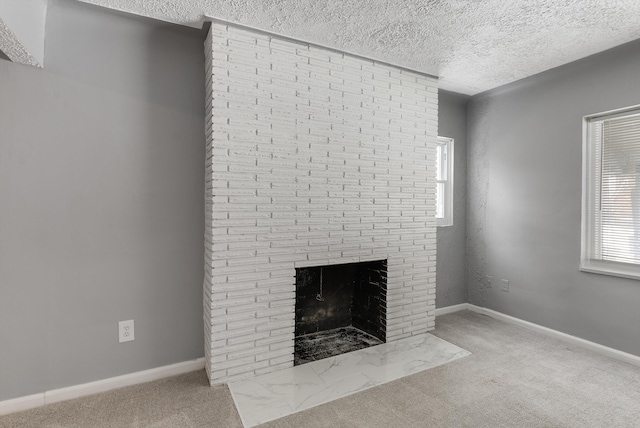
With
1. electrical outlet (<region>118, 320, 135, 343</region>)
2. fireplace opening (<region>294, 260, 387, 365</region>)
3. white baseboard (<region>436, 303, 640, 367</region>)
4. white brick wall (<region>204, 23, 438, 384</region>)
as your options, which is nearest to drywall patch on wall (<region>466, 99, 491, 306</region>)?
white baseboard (<region>436, 303, 640, 367</region>)

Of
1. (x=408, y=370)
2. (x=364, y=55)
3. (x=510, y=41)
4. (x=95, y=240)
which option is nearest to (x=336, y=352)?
(x=408, y=370)

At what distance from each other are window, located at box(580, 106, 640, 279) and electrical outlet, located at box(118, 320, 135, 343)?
3717 millimetres

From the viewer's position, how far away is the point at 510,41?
8.33 feet

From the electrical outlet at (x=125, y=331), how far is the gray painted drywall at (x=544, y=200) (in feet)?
11.6

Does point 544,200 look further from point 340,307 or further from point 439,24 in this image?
point 340,307

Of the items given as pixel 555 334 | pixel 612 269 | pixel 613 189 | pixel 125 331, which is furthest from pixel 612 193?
pixel 125 331

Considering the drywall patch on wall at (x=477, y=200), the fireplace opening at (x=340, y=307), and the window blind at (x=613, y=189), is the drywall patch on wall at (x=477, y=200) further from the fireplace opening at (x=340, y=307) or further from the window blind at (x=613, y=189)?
the fireplace opening at (x=340, y=307)

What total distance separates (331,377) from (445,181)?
8.44 ft

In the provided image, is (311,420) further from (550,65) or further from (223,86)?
(550,65)

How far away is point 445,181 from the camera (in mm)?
3869

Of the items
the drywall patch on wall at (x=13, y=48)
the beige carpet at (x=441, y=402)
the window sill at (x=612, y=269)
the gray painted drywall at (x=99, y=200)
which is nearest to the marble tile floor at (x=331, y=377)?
the beige carpet at (x=441, y=402)

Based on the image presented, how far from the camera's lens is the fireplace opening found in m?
2.95

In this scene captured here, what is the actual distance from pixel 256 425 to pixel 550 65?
372 cm

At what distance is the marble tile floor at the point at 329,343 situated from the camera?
271 centimetres
